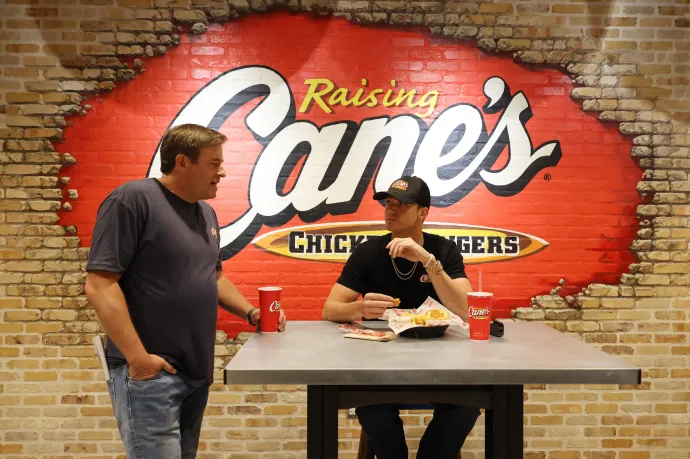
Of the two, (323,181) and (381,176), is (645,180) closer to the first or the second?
(381,176)

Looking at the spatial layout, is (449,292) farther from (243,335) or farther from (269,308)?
(243,335)

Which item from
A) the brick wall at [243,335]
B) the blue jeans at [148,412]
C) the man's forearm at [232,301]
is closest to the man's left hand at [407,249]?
the man's forearm at [232,301]

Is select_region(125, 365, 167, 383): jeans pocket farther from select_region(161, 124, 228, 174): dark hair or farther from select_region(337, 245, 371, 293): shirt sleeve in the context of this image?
select_region(337, 245, 371, 293): shirt sleeve

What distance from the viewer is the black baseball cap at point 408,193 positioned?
2.73 meters

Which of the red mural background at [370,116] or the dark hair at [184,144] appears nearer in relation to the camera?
the dark hair at [184,144]

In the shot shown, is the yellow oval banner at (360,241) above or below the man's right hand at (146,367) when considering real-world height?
above

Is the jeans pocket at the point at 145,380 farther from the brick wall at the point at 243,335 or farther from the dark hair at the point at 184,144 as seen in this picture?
the brick wall at the point at 243,335

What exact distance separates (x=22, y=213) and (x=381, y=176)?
7.16 ft

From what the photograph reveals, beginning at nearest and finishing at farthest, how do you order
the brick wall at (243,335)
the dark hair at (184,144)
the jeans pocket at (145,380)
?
the jeans pocket at (145,380) < the dark hair at (184,144) < the brick wall at (243,335)

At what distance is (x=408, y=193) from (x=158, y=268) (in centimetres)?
125

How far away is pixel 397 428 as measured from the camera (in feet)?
7.63

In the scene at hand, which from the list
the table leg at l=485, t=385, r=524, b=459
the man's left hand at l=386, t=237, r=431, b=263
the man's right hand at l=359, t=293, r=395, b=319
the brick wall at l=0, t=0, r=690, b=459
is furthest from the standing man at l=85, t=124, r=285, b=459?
the brick wall at l=0, t=0, r=690, b=459

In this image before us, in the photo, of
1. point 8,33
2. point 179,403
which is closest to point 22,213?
point 8,33

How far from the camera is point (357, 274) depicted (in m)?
2.74
